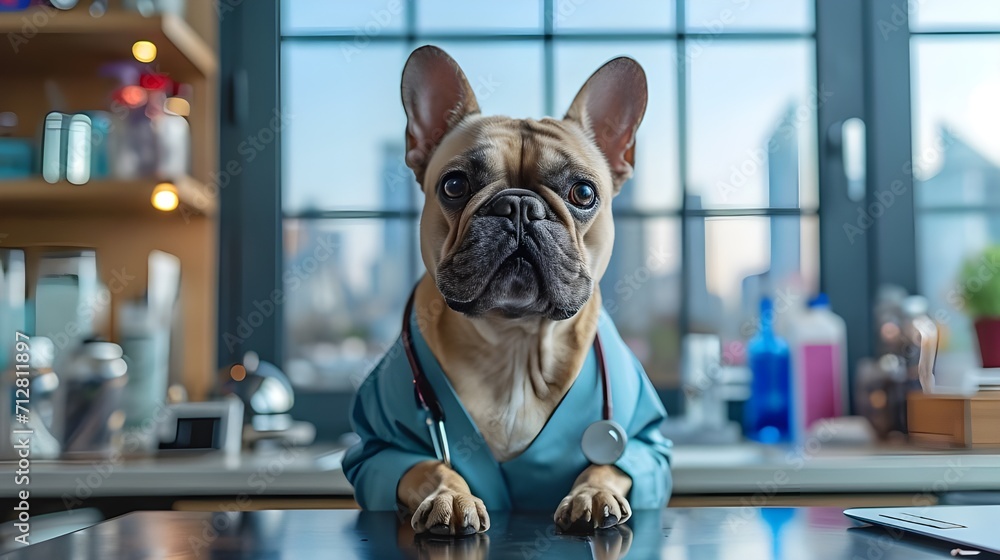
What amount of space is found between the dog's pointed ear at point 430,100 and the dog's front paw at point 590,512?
562 millimetres

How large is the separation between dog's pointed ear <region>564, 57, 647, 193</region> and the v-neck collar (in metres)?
0.36

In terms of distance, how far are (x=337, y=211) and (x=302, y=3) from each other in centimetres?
57

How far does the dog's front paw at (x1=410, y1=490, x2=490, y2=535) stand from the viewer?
81cm

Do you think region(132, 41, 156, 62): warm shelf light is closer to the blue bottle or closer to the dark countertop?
the dark countertop

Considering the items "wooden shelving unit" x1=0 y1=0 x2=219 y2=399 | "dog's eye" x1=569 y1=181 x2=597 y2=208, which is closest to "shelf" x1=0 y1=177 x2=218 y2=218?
"wooden shelving unit" x1=0 y1=0 x2=219 y2=399

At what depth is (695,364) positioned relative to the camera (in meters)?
2.15

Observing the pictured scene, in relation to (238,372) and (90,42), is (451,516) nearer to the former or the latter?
(238,372)

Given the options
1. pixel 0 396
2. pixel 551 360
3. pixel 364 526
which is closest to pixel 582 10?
pixel 551 360

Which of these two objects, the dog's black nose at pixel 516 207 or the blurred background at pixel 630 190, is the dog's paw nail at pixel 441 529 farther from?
the blurred background at pixel 630 190

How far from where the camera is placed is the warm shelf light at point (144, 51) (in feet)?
6.51

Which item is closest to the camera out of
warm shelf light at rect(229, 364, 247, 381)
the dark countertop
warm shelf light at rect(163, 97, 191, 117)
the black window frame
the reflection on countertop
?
the dark countertop

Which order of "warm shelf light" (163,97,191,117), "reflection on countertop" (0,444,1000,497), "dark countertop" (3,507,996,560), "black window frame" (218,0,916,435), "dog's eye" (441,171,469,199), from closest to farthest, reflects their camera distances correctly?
"dark countertop" (3,507,996,560) < "dog's eye" (441,171,469,199) < "reflection on countertop" (0,444,1000,497) < "warm shelf light" (163,97,191,117) < "black window frame" (218,0,916,435)

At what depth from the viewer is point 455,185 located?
1102mm

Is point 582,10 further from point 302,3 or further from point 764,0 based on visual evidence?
point 302,3
